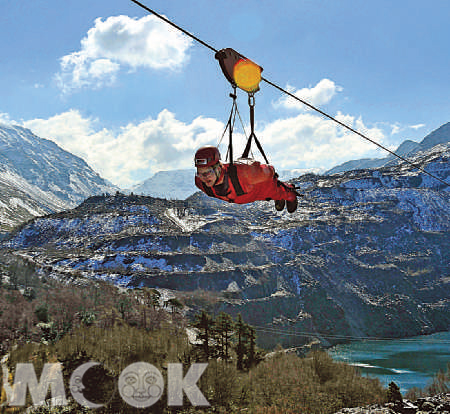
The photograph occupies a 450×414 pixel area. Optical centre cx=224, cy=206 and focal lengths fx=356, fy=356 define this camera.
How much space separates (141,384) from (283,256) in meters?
131

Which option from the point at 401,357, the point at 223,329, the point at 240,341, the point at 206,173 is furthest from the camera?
the point at 401,357

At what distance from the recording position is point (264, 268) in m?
129

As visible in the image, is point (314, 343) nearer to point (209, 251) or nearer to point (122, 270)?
point (209, 251)

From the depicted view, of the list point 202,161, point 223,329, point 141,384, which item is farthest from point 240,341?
point 202,161

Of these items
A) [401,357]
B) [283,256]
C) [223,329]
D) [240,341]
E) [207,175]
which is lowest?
[401,357]

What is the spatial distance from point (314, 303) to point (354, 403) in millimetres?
103552

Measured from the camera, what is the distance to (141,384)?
15.7 m

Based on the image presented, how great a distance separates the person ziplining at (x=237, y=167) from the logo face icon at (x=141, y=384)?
1217 centimetres

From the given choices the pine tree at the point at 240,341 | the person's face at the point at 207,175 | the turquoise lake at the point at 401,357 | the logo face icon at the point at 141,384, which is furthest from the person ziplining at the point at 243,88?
the turquoise lake at the point at 401,357

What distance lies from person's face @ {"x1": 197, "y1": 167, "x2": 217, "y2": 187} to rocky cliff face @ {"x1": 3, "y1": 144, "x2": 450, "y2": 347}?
92.3 m

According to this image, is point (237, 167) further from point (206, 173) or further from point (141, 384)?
point (141, 384)

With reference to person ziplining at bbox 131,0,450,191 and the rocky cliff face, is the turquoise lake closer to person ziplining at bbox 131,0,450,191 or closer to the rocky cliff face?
the rocky cliff face

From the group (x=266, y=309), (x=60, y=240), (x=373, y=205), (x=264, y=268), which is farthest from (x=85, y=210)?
(x=373, y=205)

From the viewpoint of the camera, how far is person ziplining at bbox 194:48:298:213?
5.26 m
